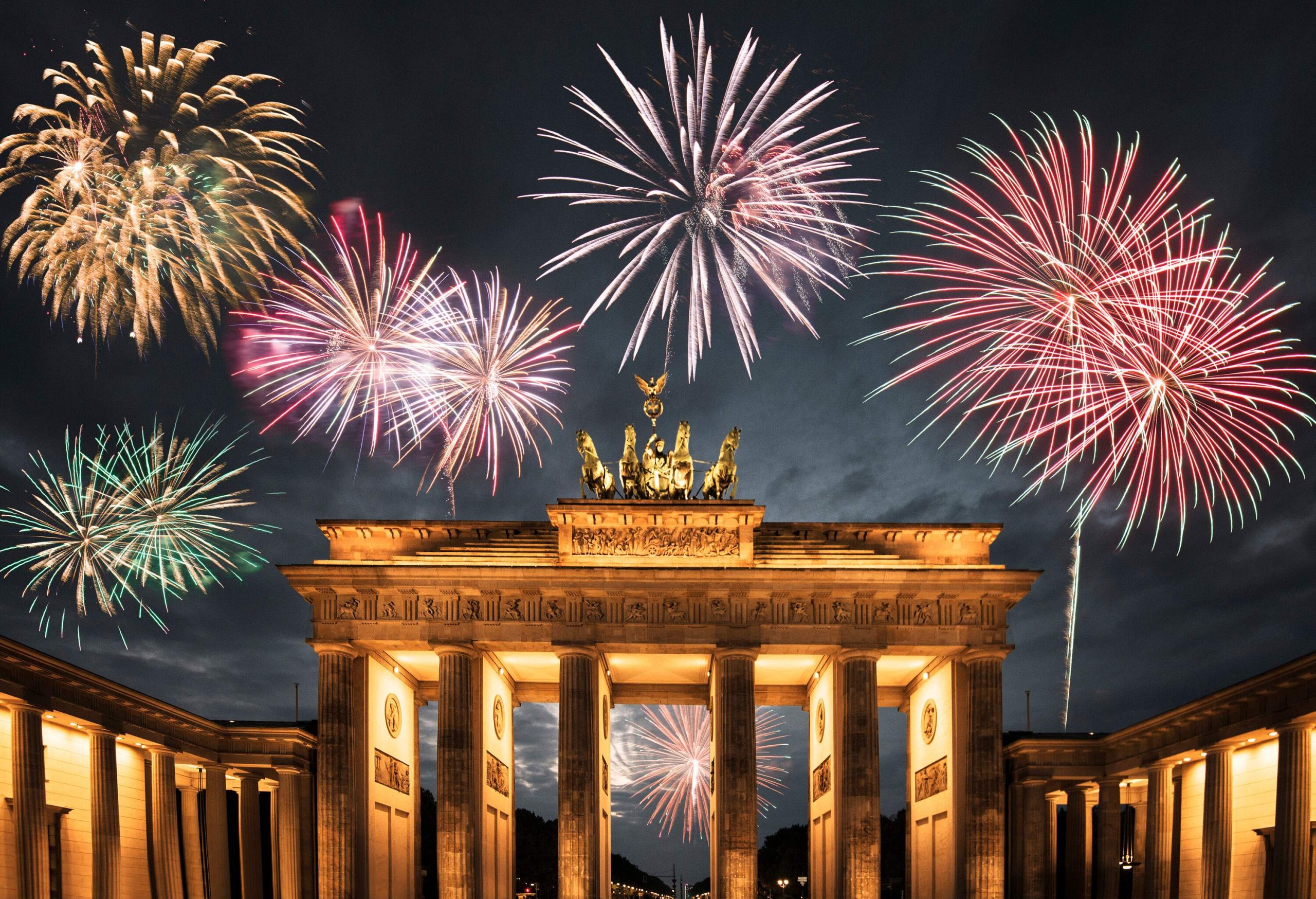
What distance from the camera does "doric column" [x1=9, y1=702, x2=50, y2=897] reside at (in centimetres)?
3077

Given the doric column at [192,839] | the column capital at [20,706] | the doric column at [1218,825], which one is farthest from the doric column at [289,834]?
the doric column at [1218,825]

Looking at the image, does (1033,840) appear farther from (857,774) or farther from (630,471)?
(630,471)

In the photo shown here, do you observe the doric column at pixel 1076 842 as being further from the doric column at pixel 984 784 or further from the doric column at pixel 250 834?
the doric column at pixel 250 834

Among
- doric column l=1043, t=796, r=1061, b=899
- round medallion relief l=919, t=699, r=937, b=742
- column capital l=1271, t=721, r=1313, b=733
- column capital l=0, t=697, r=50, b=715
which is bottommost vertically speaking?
doric column l=1043, t=796, r=1061, b=899

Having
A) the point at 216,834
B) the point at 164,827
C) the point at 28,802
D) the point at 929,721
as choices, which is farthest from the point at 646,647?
the point at 28,802

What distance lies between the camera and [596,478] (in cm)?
4641

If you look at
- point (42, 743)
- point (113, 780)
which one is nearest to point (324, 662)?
point (113, 780)

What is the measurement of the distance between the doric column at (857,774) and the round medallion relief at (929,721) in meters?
4.58

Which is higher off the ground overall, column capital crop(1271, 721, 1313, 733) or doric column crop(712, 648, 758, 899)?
column capital crop(1271, 721, 1313, 733)

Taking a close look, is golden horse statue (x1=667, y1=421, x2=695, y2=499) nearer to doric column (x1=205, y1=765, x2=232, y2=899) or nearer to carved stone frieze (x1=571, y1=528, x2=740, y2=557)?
carved stone frieze (x1=571, y1=528, x2=740, y2=557)

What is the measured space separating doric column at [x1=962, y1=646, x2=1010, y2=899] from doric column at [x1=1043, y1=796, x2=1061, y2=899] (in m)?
2.47

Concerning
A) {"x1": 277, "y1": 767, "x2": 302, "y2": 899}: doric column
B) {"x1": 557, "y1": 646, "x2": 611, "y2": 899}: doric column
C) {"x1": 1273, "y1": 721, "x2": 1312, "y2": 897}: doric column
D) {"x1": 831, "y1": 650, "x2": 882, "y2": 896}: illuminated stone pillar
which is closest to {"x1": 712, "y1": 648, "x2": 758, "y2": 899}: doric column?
{"x1": 831, "y1": 650, "x2": 882, "y2": 896}: illuminated stone pillar

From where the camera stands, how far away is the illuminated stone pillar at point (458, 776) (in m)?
41.8

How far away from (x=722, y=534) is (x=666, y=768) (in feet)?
68.0
